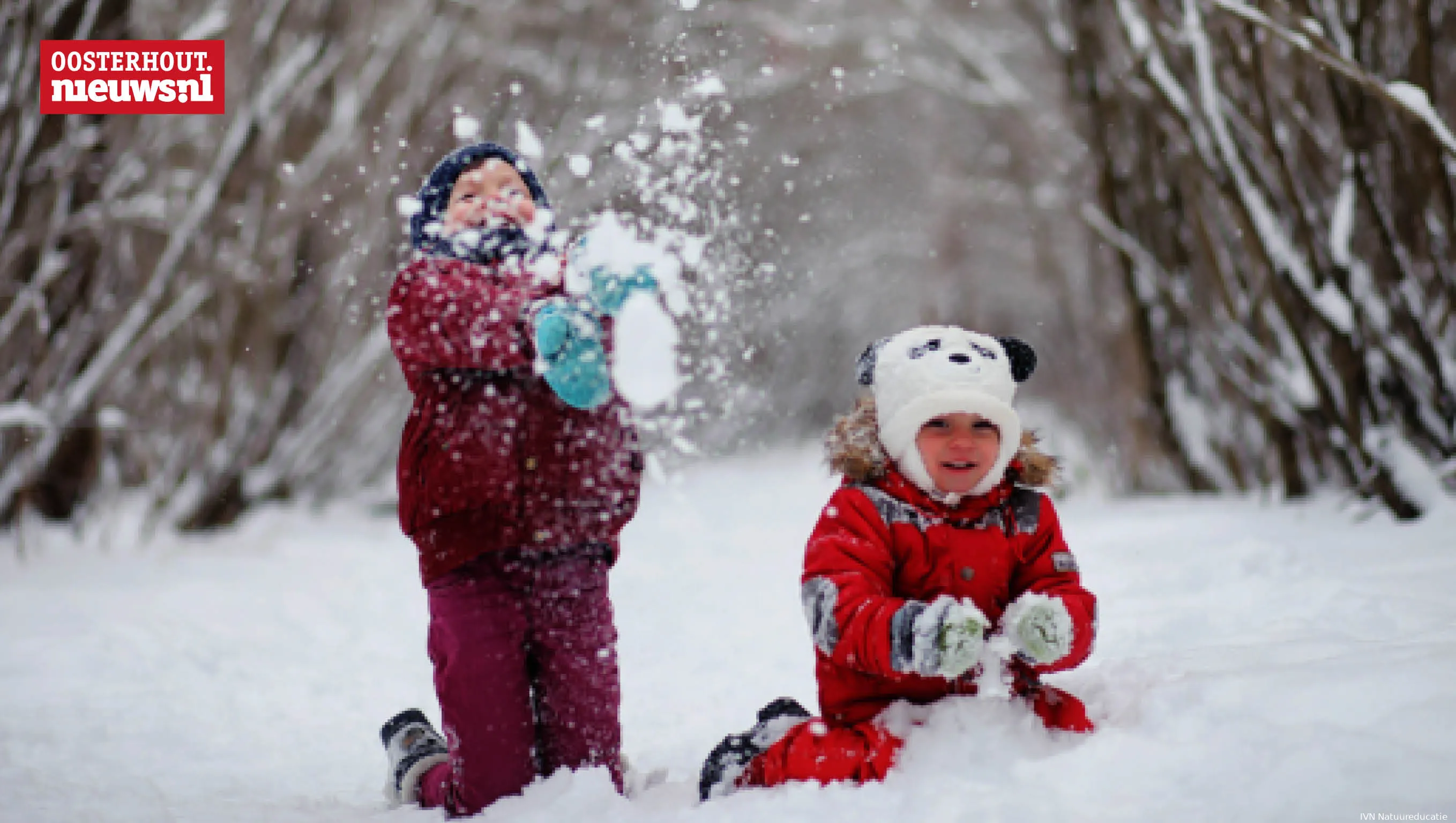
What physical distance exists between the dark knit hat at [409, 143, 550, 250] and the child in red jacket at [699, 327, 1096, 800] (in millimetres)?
986

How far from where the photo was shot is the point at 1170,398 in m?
6.50

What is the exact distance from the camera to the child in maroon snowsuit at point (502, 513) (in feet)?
7.25

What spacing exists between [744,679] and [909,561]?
1677mm

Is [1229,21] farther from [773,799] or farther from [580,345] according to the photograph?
[773,799]

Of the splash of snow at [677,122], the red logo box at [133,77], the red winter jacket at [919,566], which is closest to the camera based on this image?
the red winter jacket at [919,566]

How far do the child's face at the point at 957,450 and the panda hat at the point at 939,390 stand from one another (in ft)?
0.05

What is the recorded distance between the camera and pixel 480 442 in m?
2.26

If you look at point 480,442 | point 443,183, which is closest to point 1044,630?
point 480,442

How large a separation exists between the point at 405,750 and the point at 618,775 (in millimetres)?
540

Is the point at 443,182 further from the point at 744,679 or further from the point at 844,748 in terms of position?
the point at 744,679

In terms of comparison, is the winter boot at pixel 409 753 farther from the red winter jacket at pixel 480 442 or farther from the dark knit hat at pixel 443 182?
the dark knit hat at pixel 443 182

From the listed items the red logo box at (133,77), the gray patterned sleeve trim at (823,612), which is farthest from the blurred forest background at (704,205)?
the gray patterned sleeve trim at (823,612)

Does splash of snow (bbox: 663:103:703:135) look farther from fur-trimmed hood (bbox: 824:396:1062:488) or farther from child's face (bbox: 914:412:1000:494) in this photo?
child's face (bbox: 914:412:1000:494)

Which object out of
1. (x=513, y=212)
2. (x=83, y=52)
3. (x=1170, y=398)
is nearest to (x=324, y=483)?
(x=83, y=52)
